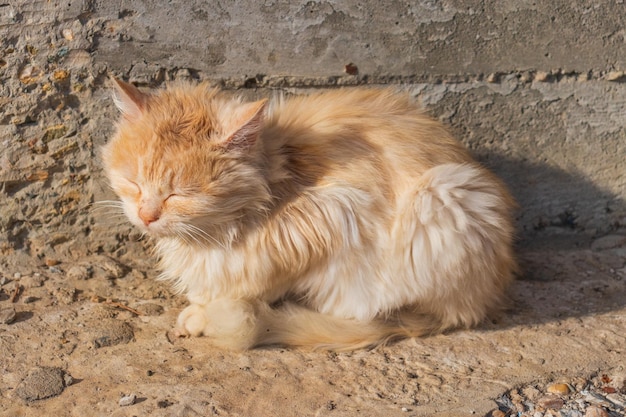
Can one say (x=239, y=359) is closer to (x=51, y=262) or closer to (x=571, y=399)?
(x=51, y=262)

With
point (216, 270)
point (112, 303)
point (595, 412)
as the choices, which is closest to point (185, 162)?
point (216, 270)

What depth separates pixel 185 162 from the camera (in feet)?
8.30

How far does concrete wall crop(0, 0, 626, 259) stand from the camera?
3170mm

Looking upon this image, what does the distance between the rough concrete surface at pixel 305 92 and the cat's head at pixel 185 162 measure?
0.59 m

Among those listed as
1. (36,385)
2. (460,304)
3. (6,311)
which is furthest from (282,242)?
(6,311)

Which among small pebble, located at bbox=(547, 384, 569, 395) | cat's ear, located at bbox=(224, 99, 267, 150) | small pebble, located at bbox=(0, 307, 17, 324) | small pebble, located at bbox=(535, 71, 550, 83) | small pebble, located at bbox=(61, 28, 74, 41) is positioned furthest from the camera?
small pebble, located at bbox=(535, 71, 550, 83)

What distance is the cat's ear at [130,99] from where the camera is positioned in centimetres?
258

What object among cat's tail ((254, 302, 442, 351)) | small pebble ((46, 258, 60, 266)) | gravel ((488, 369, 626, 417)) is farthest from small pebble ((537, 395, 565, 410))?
small pebble ((46, 258, 60, 266))

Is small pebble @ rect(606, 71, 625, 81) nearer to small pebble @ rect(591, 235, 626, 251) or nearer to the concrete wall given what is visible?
the concrete wall

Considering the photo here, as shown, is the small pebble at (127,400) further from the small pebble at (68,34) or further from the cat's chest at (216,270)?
the small pebble at (68,34)

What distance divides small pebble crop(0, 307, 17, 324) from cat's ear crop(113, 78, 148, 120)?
3.41ft

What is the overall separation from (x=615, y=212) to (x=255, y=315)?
204 centimetres

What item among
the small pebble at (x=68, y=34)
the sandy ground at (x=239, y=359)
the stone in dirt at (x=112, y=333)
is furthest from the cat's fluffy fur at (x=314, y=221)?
the small pebble at (x=68, y=34)

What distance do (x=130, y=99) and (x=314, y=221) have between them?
31.9 inches
